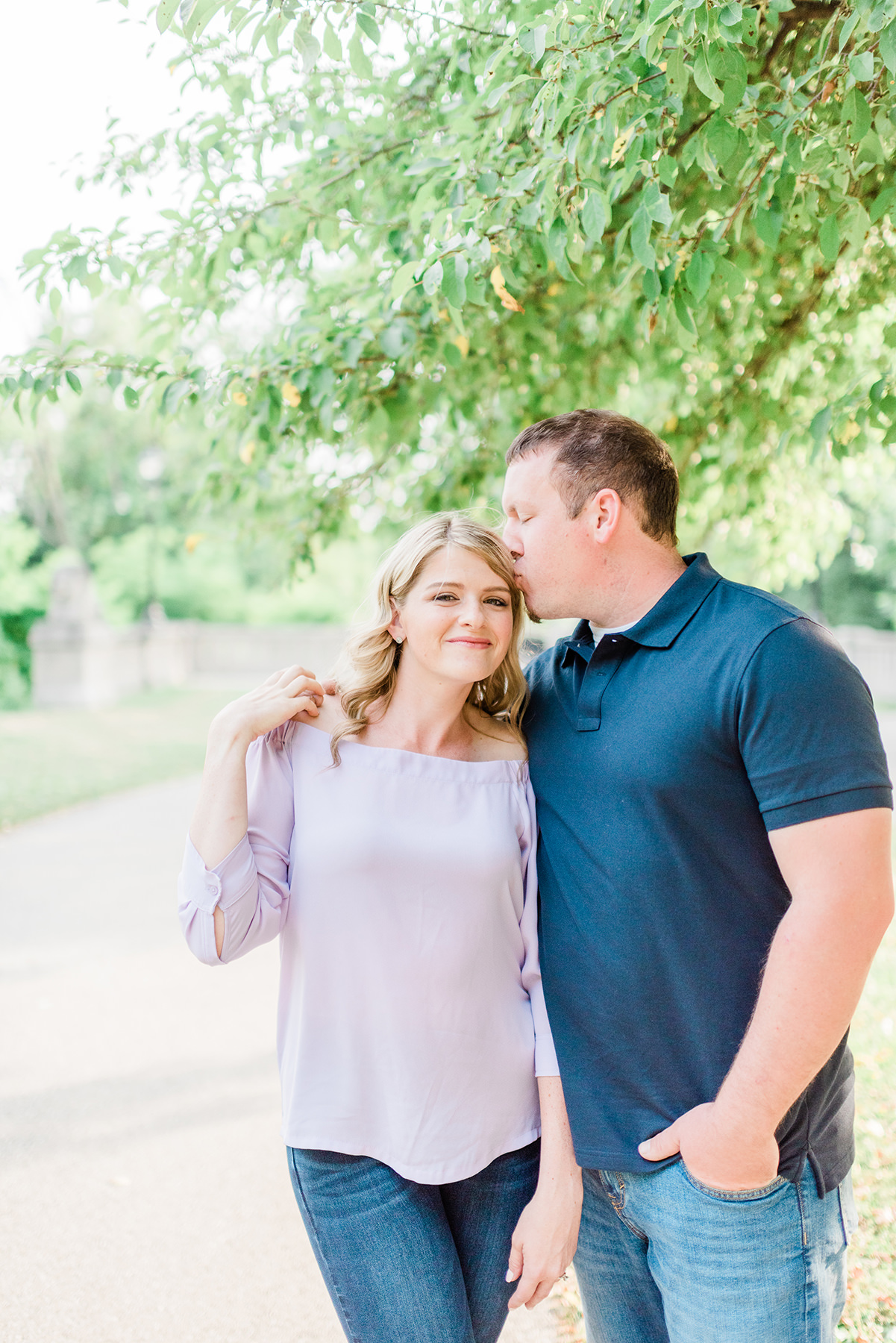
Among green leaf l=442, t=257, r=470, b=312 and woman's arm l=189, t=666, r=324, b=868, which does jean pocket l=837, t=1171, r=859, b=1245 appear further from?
green leaf l=442, t=257, r=470, b=312

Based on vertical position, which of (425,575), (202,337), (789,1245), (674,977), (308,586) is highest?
(202,337)

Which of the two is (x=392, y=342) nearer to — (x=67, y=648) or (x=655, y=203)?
(x=655, y=203)

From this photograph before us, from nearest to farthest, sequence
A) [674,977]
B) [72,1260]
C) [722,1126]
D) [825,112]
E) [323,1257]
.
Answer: [722,1126], [674,977], [323,1257], [825,112], [72,1260]

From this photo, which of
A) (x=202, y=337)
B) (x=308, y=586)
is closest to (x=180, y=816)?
(x=202, y=337)

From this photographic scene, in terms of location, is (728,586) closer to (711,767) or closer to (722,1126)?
(711,767)

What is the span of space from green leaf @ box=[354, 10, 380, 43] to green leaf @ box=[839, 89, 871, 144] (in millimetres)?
1082

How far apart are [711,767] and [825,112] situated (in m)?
1.95

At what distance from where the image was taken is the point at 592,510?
2.16m

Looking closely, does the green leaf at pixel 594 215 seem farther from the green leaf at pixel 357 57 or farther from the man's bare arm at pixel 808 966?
the man's bare arm at pixel 808 966

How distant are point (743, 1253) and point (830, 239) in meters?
2.30

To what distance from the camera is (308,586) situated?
125 feet

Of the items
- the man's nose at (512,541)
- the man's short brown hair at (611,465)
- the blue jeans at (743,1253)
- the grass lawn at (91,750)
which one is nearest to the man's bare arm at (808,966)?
the blue jeans at (743,1253)

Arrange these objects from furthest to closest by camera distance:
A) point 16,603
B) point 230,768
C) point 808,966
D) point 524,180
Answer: point 16,603
point 524,180
point 230,768
point 808,966

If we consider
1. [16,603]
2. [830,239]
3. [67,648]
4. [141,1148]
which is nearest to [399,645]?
[830,239]
